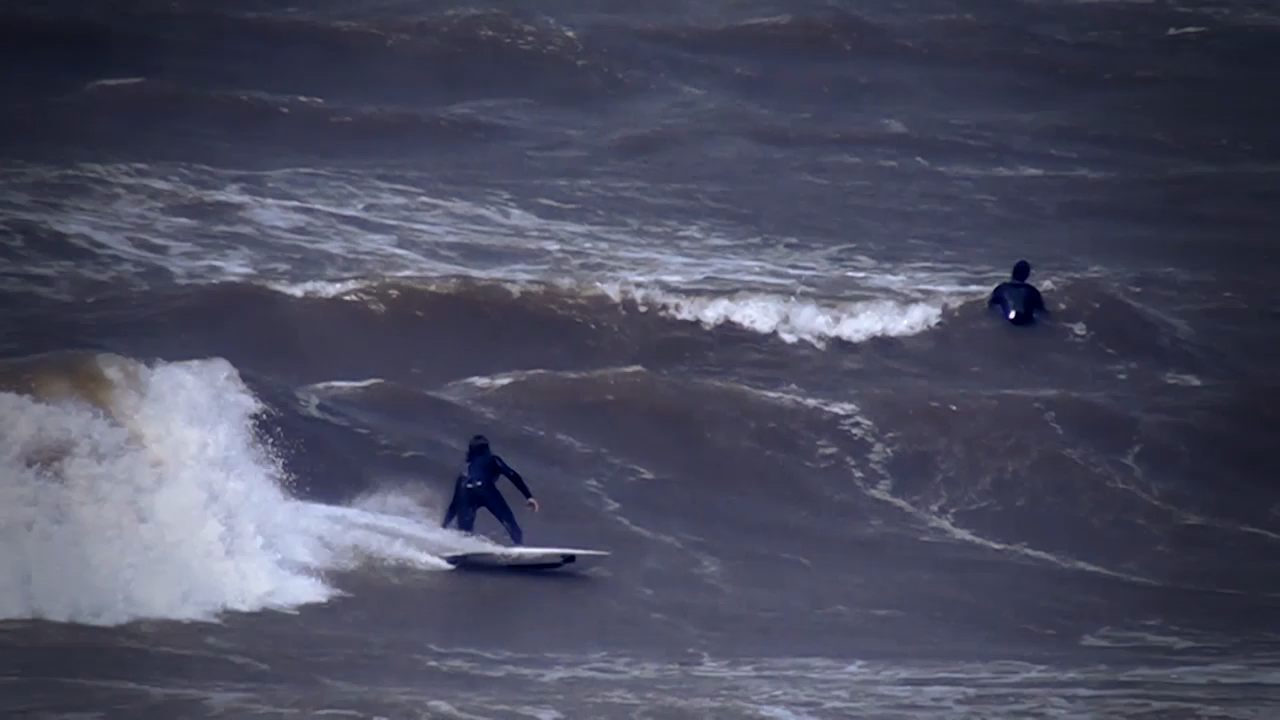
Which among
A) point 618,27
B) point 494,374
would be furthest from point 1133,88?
point 494,374

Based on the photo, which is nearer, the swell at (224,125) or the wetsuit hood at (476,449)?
the wetsuit hood at (476,449)

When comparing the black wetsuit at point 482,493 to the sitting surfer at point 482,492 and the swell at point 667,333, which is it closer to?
the sitting surfer at point 482,492

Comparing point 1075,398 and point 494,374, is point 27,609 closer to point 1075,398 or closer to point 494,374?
point 494,374

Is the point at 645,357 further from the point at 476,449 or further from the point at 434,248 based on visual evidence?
the point at 476,449

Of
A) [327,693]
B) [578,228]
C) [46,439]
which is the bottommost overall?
[327,693]

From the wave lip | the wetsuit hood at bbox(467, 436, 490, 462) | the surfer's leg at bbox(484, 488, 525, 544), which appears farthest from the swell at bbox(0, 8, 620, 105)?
the surfer's leg at bbox(484, 488, 525, 544)

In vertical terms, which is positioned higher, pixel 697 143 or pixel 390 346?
pixel 697 143

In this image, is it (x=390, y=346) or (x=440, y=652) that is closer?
(x=440, y=652)

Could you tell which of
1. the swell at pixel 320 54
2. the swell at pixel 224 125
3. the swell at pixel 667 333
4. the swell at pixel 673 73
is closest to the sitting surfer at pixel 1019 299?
the swell at pixel 667 333
